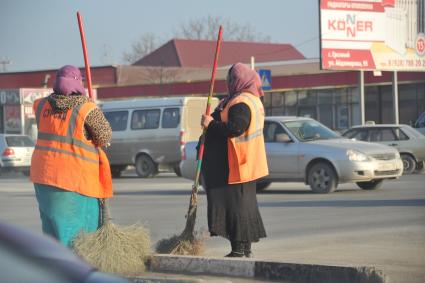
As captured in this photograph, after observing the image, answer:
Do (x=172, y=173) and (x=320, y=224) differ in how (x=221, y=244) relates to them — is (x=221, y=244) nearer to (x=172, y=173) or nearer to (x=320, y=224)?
(x=320, y=224)

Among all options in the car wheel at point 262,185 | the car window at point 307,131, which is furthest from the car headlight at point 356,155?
the car wheel at point 262,185

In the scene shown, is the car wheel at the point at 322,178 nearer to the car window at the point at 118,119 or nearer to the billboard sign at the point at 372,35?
the car window at the point at 118,119

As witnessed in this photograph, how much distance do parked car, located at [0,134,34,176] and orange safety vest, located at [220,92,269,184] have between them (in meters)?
22.5

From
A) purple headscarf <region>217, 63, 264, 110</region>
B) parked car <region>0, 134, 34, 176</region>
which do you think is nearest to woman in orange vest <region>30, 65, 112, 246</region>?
purple headscarf <region>217, 63, 264, 110</region>

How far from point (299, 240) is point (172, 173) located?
18.8 metres

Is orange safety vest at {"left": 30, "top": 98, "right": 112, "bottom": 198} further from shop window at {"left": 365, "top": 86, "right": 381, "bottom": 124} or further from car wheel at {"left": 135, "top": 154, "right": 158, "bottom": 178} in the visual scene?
shop window at {"left": 365, "top": 86, "right": 381, "bottom": 124}

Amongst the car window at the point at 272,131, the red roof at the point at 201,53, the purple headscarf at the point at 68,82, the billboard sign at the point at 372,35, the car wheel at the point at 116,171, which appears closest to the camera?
the purple headscarf at the point at 68,82

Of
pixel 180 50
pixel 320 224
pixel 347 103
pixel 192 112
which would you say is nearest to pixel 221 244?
pixel 320 224

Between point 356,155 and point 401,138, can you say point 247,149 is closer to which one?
point 356,155

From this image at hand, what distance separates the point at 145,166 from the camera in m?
26.4

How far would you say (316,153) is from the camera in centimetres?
1705

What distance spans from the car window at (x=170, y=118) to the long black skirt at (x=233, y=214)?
57.0 ft

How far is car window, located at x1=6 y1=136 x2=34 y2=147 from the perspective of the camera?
29906 millimetres

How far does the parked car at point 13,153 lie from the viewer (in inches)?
1166
